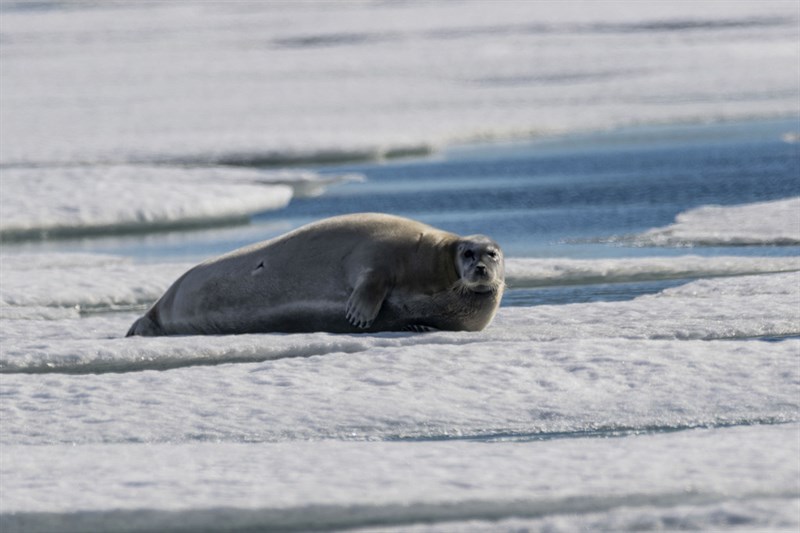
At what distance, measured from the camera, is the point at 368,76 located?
22562 mm

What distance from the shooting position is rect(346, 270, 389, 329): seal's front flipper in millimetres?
5379

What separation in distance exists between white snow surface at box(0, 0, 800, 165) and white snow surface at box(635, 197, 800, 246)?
636cm

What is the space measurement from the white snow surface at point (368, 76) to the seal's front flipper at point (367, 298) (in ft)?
30.3

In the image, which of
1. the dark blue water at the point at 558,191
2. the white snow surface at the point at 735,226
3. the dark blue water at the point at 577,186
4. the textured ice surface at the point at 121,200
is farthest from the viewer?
the textured ice surface at the point at 121,200

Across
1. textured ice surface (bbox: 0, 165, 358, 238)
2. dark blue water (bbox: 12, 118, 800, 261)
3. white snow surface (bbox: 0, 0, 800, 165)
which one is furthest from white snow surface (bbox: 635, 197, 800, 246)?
white snow surface (bbox: 0, 0, 800, 165)

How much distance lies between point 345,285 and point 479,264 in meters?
0.63

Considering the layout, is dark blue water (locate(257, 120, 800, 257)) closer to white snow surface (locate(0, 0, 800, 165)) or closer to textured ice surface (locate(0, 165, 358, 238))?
textured ice surface (locate(0, 165, 358, 238))

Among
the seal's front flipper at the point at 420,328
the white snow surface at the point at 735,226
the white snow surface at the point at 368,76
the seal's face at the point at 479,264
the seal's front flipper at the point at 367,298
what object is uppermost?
the seal's face at the point at 479,264

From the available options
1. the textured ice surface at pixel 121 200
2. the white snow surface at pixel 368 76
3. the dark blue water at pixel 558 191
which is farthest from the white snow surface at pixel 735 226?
the white snow surface at pixel 368 76

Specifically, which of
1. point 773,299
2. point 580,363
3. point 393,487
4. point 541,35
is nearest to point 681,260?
point 773,299

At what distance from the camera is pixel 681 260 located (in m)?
7.38

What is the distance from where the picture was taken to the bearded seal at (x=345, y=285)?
5.39m

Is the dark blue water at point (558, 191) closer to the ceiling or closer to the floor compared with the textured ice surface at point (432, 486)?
closer to the floor

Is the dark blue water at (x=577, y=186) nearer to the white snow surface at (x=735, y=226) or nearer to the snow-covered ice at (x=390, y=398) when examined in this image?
the white snow surface at (x=735, y=226)
